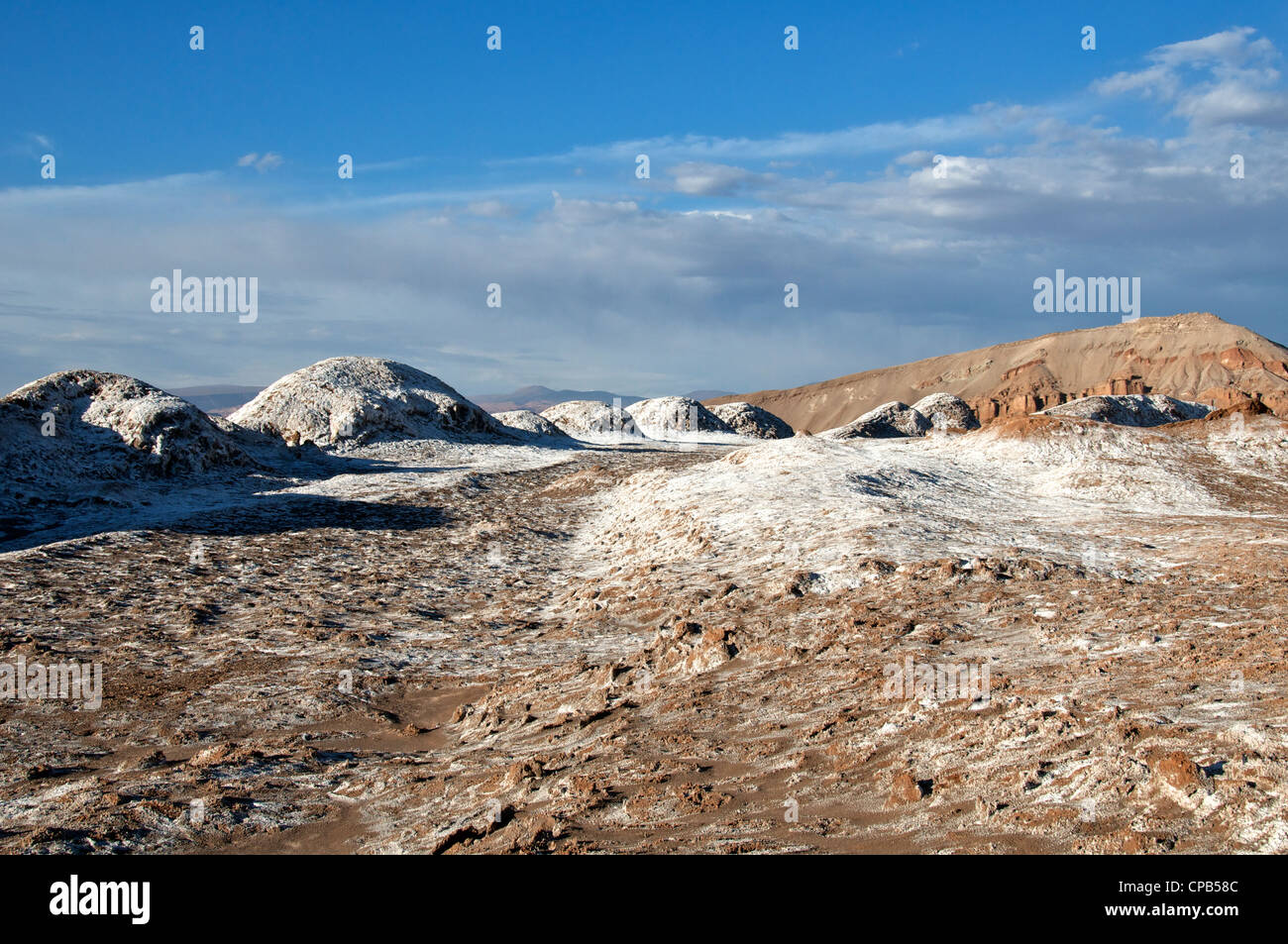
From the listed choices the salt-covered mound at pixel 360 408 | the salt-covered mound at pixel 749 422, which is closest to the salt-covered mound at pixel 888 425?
the salt-covered mound at pixel 749 422

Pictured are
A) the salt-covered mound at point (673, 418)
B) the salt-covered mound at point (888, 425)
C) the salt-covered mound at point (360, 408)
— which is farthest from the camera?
the salt-covered mound at point (888, 425)

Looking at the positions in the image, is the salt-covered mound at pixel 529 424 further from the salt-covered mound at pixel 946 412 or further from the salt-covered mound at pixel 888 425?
the salt-covered mound at pixel 946 412

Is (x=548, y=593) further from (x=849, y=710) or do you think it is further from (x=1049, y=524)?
(x=1049, y=524)

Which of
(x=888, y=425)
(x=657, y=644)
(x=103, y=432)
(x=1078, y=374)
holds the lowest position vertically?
(x=657, y=644)

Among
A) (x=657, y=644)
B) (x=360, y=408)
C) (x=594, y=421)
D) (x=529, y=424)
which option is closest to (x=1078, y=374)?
(x=594, y=421)

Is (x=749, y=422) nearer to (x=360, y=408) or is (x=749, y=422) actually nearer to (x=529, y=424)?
(x=529, y=424)

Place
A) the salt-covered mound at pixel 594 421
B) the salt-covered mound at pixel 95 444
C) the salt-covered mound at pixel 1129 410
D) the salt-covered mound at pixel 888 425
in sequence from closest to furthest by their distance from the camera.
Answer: the salt-covered mound at pixel 95 444 → the salt-covered mound at pixel 1129 410 → the salt-covered mound at pixel 594 421 → the salt-covered mound at pixel 888 425

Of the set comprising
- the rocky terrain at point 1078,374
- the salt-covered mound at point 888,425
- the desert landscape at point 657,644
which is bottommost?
the desert landscape at point 657,644

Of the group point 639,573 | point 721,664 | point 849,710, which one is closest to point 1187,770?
point 849,710
